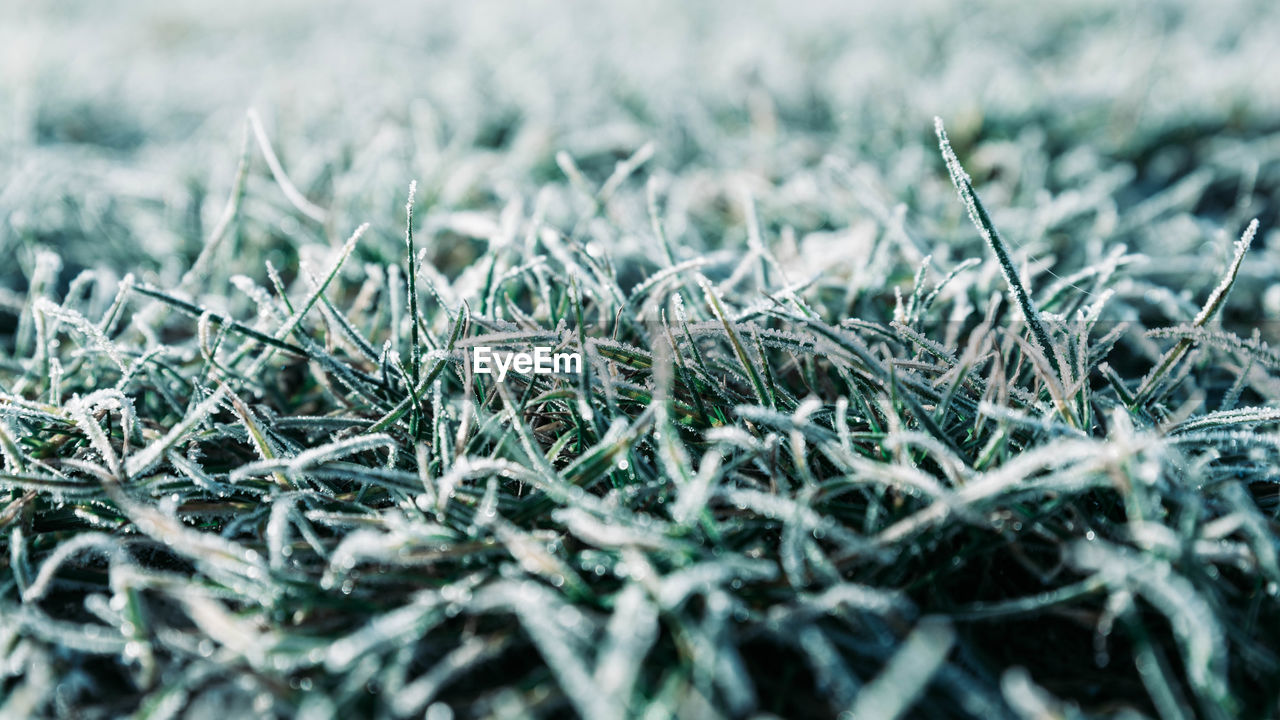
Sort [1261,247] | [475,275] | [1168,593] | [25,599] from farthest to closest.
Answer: [1261,247] → [475,275] → [25,599] → [1168,593]

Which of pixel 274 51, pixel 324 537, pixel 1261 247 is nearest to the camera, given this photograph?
pixel 324 537

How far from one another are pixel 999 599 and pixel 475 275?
0.69 m

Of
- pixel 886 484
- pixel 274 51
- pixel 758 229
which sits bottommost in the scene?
pixel 886 484

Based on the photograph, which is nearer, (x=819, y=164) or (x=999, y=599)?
(x=999, y=599)

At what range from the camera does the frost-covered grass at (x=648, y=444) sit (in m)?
0.62

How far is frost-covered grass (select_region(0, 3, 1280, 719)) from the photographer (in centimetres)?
62

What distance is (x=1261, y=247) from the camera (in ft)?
4.73

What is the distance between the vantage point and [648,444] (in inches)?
33.6

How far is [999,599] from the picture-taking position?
2.46ft

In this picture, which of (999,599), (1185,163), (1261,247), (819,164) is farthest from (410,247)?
(1185,163)

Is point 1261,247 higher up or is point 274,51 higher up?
point 274,51

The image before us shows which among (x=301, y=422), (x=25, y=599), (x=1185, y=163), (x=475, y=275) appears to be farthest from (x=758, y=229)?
(x=1185, y=163)

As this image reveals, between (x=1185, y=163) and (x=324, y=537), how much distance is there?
70.6 inches

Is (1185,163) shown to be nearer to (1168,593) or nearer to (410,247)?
(1168,593)
